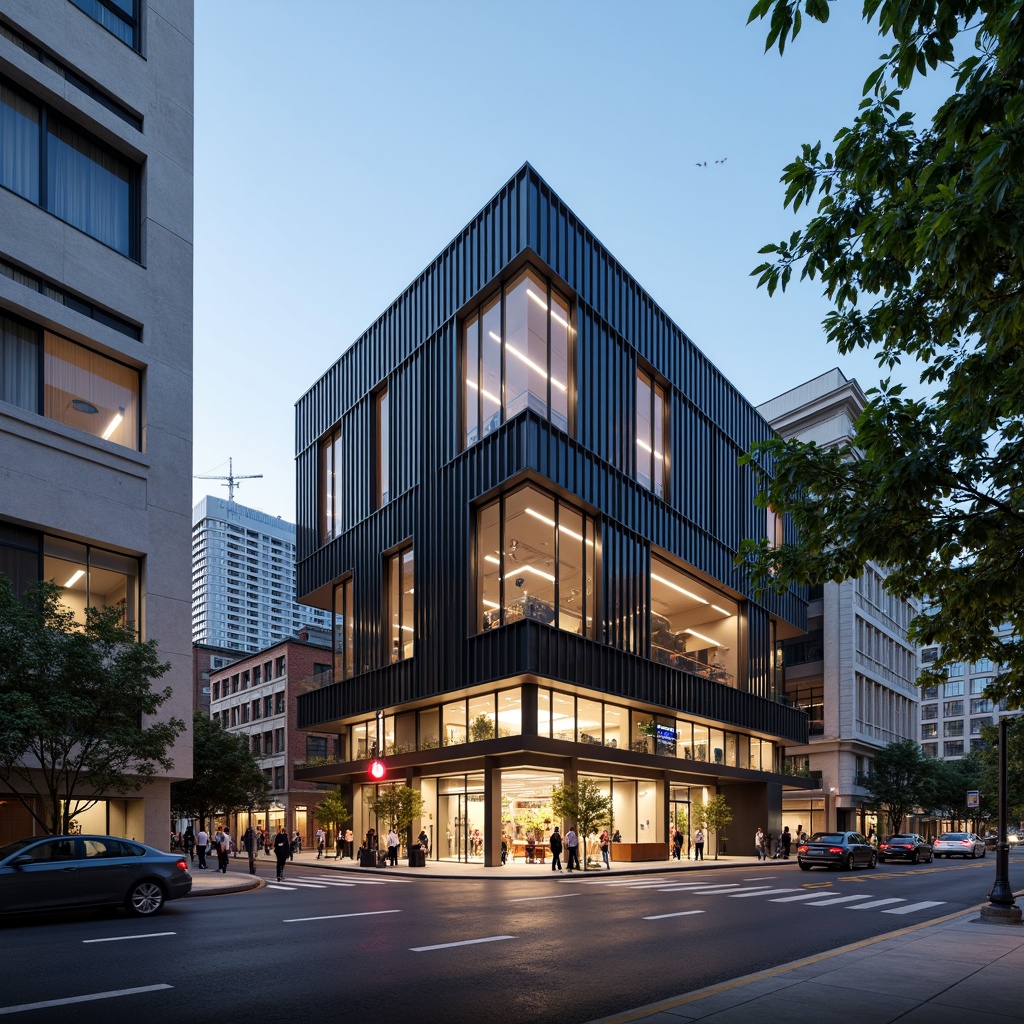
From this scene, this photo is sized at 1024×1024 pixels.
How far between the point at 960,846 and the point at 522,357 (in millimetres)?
45925

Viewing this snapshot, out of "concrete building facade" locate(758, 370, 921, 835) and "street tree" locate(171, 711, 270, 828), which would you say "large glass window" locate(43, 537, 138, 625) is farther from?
"concrete building facade" locate(758, 370, 921, 835)

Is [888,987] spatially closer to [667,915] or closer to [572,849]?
[667,915]

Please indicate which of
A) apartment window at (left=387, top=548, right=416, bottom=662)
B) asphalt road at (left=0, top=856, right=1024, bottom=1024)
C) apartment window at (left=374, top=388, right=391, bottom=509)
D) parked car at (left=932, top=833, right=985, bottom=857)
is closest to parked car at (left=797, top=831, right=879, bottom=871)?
asphalt road at (left=0, top=856, right=1024, bottom=1024)

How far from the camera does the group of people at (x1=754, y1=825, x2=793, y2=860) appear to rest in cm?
4622

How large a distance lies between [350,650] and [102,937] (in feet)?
105

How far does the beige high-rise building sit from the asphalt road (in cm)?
900

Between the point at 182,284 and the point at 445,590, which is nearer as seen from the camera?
the point at 182,284

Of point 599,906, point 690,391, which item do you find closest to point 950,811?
point 690,391

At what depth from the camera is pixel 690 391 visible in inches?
1858

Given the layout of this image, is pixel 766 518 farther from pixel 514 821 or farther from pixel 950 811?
pixel 950 811

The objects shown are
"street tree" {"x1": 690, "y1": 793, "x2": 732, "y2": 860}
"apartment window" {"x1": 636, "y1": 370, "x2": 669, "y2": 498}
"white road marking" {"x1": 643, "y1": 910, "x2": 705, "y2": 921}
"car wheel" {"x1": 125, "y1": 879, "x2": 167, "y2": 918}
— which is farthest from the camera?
"street tree" {"x1": 690, "y1": 793, "x2": 732, "y2": 860}

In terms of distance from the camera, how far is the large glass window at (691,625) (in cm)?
4375

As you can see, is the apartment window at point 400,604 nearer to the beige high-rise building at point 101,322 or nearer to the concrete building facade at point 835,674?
the beige high-rise building at point 101,322

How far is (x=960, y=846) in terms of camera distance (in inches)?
2384
